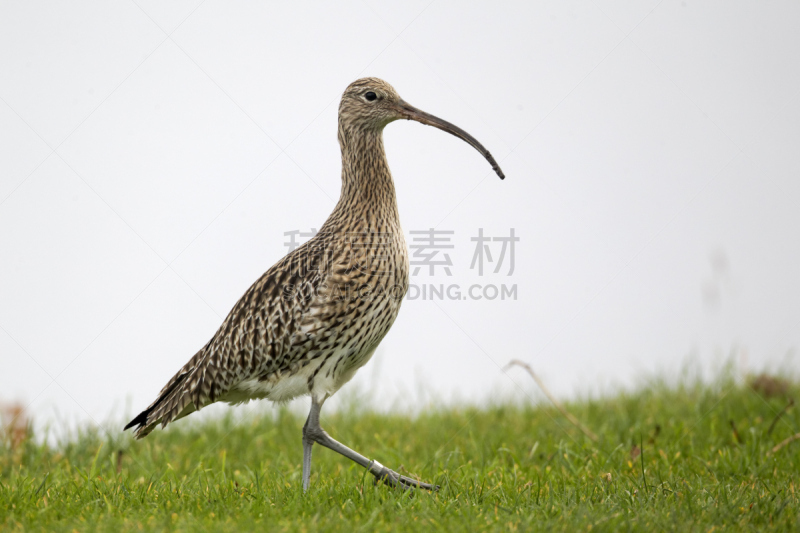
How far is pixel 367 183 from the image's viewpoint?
5727 mm

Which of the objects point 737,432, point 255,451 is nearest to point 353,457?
point 255,451

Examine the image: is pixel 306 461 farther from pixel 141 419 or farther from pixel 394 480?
pixel 141 419

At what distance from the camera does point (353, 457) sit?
5316 mm

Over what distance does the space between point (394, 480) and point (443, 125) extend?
8.97 feet

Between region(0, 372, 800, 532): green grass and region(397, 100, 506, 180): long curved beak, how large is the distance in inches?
91.4

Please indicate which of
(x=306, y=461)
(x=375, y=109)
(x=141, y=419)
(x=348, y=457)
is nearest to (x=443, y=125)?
(x=375, y=109)

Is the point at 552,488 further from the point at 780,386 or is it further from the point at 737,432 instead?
the point at 780,386

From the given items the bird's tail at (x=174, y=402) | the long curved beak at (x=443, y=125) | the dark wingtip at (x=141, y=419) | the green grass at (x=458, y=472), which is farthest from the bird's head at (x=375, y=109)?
the dark wingtip at (x=141, y=419)

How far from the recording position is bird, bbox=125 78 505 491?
524 cm

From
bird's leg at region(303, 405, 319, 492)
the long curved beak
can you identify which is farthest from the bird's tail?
the long curved beak

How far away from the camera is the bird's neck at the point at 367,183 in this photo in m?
5.62

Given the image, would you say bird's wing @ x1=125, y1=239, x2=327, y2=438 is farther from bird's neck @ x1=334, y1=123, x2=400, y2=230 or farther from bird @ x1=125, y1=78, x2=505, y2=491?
bird's neck @ x1=334, y1=123, x2=400, y2=230

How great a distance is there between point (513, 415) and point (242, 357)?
344 centimetres

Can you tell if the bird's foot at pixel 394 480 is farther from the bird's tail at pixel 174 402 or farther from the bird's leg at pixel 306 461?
the bird's tail at pixel 174 402
